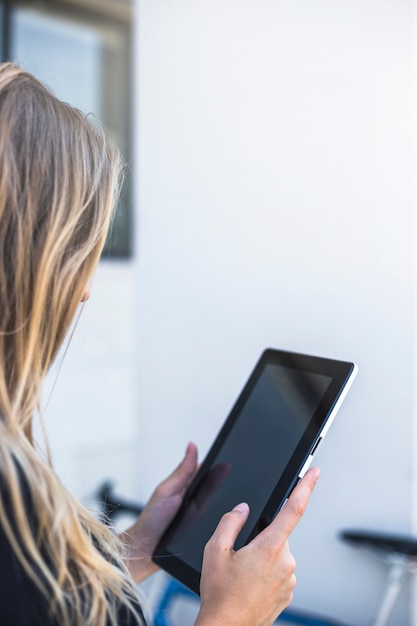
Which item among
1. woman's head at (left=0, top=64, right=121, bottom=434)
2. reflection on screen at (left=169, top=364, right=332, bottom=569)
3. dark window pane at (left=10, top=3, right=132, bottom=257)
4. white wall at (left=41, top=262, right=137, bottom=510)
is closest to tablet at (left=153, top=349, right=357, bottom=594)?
reflection on screen at (left=169, top=364, right=332, bottom=569)

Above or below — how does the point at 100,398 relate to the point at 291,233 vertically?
below

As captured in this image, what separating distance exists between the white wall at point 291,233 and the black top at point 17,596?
84 cm

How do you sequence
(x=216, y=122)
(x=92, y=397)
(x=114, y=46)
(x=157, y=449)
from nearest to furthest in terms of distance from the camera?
(x=216, y=122) < (x=157, y=449) < (x=92, y=397) < (x=114, y=46)

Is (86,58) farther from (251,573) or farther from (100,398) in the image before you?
(251,573)

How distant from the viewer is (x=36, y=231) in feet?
2.36

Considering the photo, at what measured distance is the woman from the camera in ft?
2.12

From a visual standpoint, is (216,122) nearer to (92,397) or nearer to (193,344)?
(193,344)

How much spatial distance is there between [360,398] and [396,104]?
1.81ft

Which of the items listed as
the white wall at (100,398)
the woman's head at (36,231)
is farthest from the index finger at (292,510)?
the white wall at (100,398)

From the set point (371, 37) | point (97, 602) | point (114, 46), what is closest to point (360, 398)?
point (371, 37)

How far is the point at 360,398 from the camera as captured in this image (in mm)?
1358

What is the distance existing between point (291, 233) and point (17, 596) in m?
0.98

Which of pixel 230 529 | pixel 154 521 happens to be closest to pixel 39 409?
pixel 230 529

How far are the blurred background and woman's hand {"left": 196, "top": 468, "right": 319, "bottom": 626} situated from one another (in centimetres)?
60
